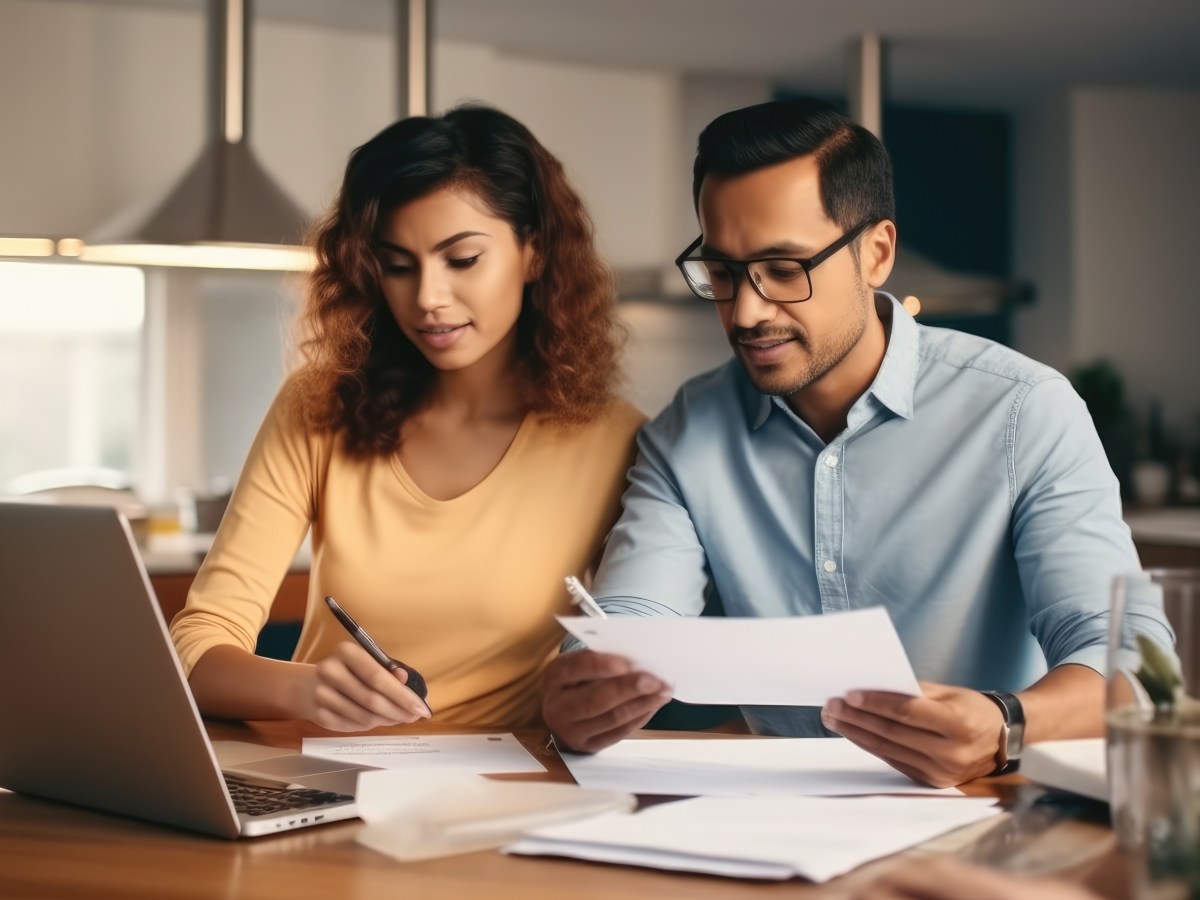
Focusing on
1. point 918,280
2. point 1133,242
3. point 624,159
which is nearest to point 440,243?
point 918,280

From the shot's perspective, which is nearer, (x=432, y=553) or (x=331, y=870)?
(x=331, y=870)

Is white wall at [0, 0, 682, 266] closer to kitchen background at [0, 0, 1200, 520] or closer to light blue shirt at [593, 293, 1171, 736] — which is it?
kitchen background at [0, 0, 1200, 520]

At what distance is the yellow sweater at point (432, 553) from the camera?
5.92 feet

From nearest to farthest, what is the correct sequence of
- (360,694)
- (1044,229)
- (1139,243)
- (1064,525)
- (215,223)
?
(360,694) → (1064,525) → (215,223) → (1139,243) → (1044,229)

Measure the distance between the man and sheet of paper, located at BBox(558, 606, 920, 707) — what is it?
43cm

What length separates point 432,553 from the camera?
185 centimetres

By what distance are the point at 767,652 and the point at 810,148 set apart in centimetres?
79

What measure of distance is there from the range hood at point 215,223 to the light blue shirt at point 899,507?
2075mm

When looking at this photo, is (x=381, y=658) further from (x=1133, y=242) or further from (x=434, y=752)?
(x=1133, y=242)

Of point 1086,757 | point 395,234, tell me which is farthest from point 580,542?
point 1086,757

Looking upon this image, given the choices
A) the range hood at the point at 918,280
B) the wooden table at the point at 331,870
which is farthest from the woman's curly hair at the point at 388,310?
the range hood at the point at 918,280

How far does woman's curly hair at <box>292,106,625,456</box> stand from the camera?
73.9 inches

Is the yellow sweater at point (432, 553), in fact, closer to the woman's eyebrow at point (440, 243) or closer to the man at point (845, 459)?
the man at point (845, 459)

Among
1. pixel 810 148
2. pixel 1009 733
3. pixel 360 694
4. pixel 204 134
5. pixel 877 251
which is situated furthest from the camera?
pixel 204 134
